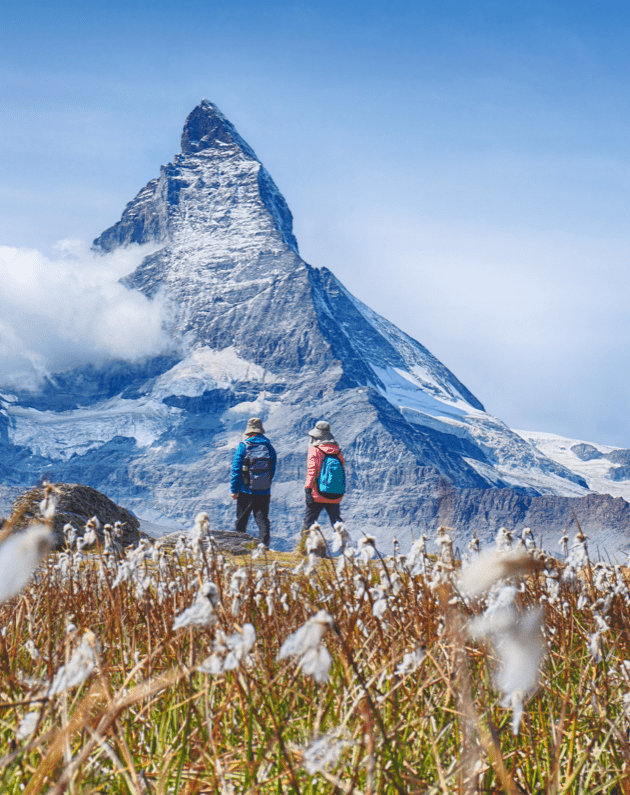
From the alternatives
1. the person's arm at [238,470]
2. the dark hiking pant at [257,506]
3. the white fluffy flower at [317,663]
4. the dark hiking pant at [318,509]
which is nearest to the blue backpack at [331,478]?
the dark hiking pant at [318,509]

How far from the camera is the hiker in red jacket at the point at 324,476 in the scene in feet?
38.6

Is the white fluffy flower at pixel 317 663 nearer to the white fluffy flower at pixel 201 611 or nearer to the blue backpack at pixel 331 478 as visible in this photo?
the white fluffy flower at pixel 201 611

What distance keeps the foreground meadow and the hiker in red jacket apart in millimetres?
7607

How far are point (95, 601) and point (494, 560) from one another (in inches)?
163

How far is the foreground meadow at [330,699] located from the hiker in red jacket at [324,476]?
7.61 metres

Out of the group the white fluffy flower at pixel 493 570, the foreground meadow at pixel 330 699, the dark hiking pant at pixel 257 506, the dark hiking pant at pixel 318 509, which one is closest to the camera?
the white fluffy flower at pixel 493 570

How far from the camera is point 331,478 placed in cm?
1179

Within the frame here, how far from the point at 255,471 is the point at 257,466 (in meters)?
0.11

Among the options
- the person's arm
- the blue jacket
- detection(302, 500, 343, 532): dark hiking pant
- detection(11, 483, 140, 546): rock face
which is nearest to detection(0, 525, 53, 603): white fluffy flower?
detection(11, 483, 140, 546): rock face

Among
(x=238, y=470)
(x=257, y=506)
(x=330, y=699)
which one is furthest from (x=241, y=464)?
(x=330, y=699)

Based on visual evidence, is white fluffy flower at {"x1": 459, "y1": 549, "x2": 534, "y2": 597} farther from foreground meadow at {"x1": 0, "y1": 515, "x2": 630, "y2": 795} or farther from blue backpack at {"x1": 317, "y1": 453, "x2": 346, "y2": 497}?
blue backpack at {"x1": 317, "y1": 453, "x2": 346, "y2": 497}

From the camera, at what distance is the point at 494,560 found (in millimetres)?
946

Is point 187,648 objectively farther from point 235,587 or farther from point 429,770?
point 429,770

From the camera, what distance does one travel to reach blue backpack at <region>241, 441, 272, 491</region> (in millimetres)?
11891
